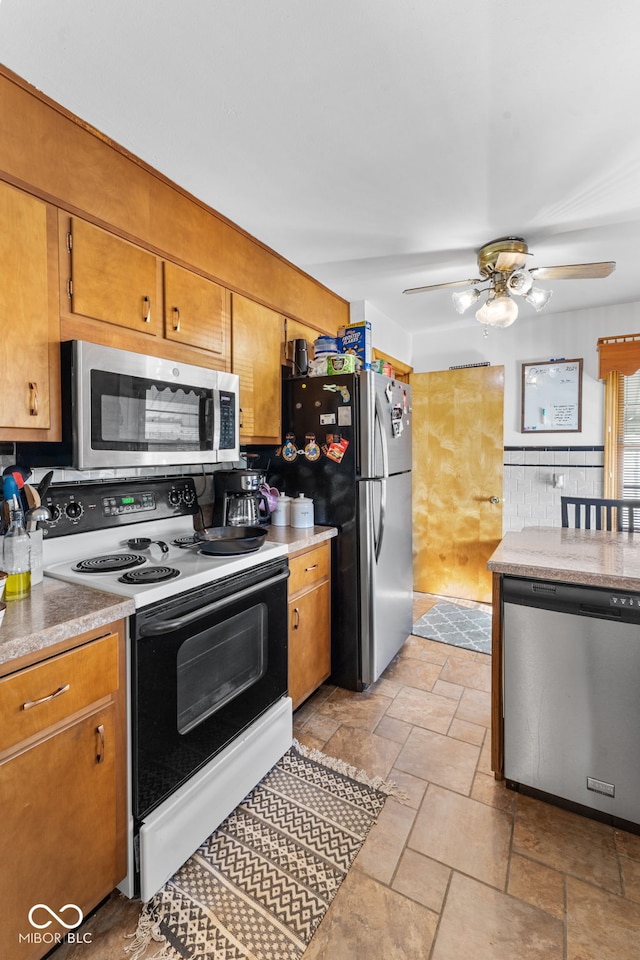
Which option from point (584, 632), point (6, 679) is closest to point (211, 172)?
point (6, 679)

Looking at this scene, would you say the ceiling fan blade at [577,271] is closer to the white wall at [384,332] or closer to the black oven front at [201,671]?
the white wall at [384,332]

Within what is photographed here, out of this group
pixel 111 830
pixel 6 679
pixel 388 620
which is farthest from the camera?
pixel 388 620

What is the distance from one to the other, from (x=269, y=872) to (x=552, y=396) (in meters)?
3.61

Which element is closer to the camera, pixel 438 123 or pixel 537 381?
pixel 438 123

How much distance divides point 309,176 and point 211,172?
0.39 metres

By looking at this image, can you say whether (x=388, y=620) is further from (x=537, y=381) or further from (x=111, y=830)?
(x=537, y=381)

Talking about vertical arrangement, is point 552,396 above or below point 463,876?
above

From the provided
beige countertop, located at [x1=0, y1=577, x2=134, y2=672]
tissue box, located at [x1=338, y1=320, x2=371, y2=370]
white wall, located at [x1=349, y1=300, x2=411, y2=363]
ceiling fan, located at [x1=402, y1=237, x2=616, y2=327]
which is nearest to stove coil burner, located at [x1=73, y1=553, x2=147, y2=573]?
beige countertop, located at [x1=0, y1=577, x2=134, y2=672]

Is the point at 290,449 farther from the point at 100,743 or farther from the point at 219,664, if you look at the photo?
the point at 100,743

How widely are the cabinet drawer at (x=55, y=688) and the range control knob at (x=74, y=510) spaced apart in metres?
0.62

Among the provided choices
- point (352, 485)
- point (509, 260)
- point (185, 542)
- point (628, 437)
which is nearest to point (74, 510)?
point (185, 542)

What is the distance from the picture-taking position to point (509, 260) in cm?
225

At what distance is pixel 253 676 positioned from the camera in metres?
1.75
